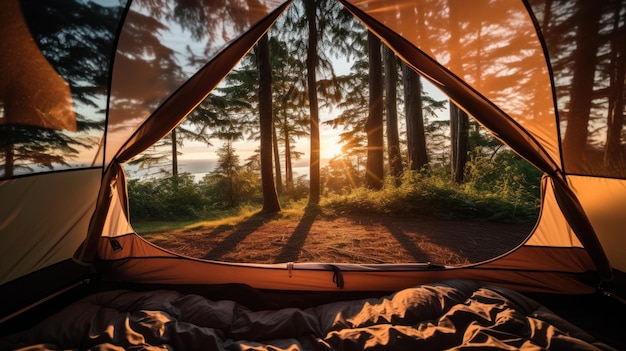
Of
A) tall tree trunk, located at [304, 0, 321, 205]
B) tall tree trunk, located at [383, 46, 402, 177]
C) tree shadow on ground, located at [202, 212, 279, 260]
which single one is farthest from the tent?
tall tree trunk, located at [304, 0, 321, 205]

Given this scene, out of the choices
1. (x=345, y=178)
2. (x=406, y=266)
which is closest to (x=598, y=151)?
(x=406, y=266)

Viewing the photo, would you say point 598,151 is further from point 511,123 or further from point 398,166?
point 398,166

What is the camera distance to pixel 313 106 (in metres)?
8.70

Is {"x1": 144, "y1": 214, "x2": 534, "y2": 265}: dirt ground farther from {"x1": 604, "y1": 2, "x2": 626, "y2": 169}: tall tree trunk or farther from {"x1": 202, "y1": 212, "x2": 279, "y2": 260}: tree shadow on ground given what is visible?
{"x1": 604, "y1": 2, "x2": 626, "y2": 169}: tall tree trunk

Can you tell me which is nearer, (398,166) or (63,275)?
(63,275)

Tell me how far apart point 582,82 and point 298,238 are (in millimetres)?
3903

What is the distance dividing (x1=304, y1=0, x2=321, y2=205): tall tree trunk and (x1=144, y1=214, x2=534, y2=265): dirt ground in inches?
107

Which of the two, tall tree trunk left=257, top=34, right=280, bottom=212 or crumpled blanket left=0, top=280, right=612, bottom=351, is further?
tall tree trunk left=257, top=34, right=280, bottom=212

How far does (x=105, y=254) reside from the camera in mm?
2518

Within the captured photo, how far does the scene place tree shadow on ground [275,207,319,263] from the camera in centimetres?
382

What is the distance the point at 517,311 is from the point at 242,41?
274cm

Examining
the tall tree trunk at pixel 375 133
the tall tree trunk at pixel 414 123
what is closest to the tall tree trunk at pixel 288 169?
the tall tree trunk at pixel 375 133

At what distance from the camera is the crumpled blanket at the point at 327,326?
1.48m

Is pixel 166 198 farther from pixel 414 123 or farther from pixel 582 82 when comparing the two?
pixel 582 82
